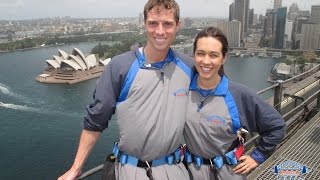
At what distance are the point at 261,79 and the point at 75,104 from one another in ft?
35.8

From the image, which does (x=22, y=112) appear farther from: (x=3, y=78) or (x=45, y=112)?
(x=3, y=78)

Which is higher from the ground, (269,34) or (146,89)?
(146,89)

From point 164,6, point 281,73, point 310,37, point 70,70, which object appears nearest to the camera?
point 164,6

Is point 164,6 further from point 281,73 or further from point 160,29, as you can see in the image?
point 281,73

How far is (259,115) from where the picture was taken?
3.13ft

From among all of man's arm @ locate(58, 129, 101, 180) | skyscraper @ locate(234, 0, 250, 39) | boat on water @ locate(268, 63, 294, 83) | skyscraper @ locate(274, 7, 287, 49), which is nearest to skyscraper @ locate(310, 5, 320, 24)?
skyscraper @ locate(274, 7, 287, 49)

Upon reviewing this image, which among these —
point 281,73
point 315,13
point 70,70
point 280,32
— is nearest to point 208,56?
point 281,73

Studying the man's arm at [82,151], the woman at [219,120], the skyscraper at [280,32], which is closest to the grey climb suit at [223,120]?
the woman at [219,120]

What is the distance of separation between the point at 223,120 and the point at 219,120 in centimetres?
1

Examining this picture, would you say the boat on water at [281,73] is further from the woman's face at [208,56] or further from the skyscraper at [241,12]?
the skyscraper at [241,12]

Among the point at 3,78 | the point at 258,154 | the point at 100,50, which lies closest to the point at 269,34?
the point at 100,50

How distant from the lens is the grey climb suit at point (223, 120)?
938 millimetres

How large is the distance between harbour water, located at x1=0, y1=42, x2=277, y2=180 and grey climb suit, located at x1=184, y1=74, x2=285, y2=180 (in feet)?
26.7

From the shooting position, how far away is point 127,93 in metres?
0.88
